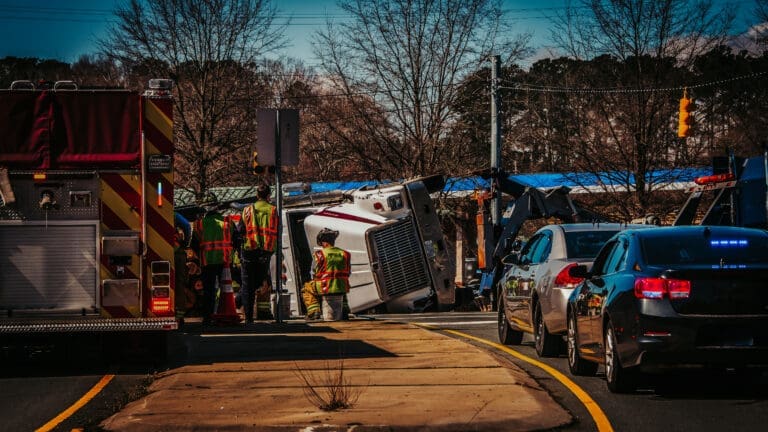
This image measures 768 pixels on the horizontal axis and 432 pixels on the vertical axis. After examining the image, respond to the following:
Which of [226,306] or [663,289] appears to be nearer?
[663,289]

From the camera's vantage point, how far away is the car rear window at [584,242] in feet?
46.3

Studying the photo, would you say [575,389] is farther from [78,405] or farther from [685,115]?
[685,115]

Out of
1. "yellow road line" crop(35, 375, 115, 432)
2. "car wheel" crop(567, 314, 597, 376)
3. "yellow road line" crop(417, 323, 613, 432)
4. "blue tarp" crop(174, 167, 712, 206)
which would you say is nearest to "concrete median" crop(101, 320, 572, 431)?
"yellow road line" crop(417, 323, 613, 432)

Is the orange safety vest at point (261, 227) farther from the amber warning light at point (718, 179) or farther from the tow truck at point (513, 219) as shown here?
the tow truck at point (513, 219)

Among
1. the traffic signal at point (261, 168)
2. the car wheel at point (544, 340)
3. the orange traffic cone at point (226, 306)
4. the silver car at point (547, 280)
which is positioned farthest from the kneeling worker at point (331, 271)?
the car wheel at point (544, 340)

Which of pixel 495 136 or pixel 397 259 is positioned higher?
pixel 495 136

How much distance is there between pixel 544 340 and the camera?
14.1 m

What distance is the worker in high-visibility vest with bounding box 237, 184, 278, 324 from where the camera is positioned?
19000 millimetres

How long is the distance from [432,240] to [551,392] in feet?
50.0

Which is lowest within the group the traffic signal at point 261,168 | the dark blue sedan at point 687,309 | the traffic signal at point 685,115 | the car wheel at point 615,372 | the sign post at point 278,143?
the car wheel at point 615,372

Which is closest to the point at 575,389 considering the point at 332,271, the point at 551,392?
the point at 551,392

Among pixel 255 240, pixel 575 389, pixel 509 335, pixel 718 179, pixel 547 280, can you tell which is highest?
pixel 718 179

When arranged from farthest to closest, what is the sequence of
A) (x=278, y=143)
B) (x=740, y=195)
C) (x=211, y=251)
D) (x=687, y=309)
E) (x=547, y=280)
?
(x=740, y=195) < (x=278, y=143) < (x=211, y=251) < (x=547, y=280) < (x=687, y=309)

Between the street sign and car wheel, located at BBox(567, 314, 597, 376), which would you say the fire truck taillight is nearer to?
car wheel, located at BBox(567, 314, 597, 376)
